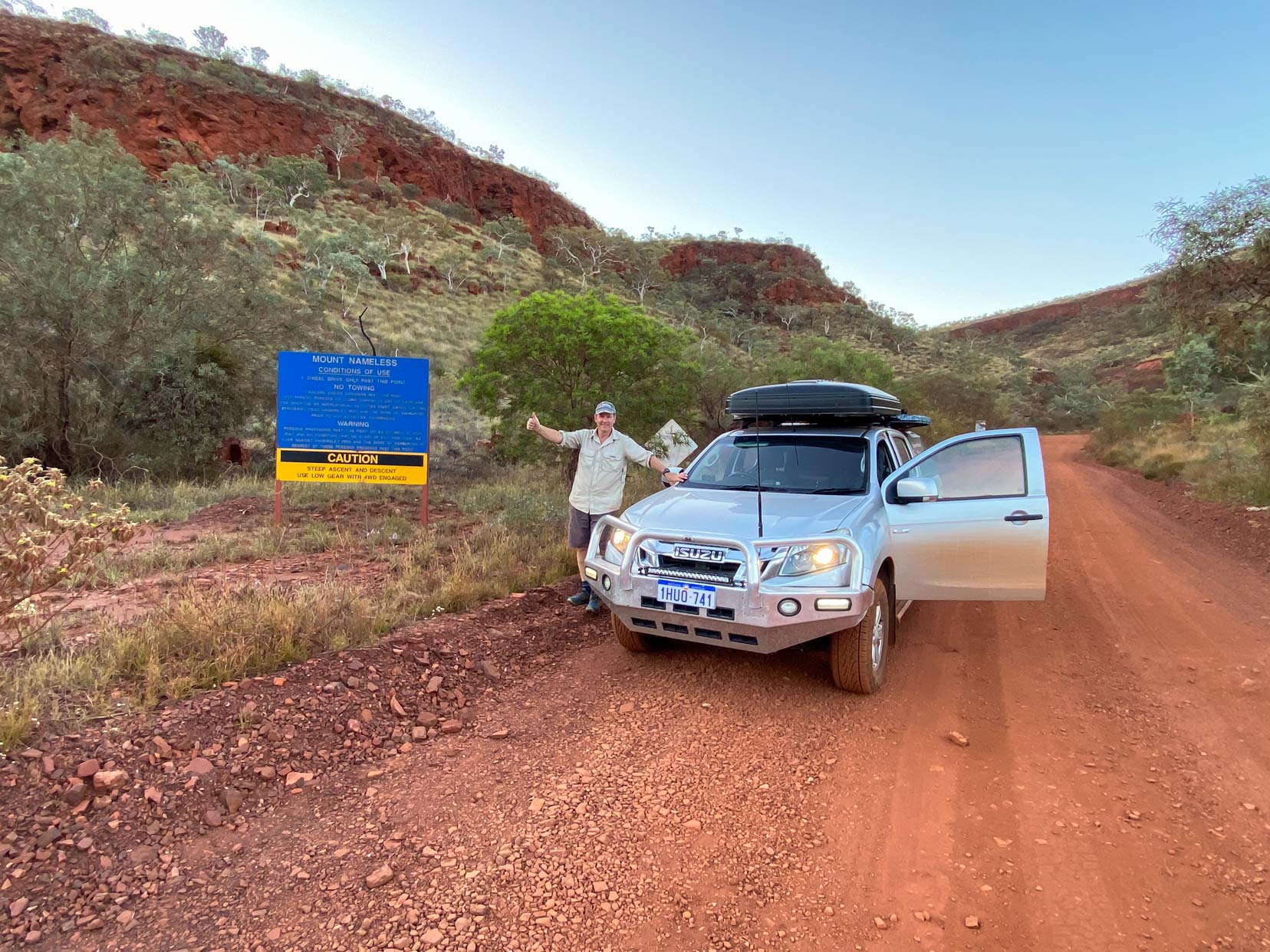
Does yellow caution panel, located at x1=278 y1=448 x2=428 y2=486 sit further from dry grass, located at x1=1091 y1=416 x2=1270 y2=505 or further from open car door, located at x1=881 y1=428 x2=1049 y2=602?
dry grass, located at x1=1091 y1=416 x2=1270 y2=505

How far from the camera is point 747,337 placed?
50219 mm

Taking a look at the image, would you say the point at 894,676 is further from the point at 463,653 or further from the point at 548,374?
the point at 548,374

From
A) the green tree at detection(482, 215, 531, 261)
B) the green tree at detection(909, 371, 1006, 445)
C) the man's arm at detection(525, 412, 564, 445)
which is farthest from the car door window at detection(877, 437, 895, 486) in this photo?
the green tree at detection(482, 215, 531, 261)

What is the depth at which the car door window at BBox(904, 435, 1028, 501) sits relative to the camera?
484 centimetres

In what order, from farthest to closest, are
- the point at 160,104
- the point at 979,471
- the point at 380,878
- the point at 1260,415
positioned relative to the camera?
the point at 160,104
the point at 979,471
the point at 1260,415
the point at 380,878

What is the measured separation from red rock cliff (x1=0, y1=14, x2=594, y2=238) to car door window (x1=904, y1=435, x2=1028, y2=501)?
5045cm

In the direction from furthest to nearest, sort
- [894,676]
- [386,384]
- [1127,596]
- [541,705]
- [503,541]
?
[386,384] < [503,541] < [1127,596] < [894,676] < [541,705]

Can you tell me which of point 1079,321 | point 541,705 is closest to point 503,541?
point 541,705

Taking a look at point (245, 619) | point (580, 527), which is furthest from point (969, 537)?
point (245, 619)

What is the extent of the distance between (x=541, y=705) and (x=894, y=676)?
2.44 meters

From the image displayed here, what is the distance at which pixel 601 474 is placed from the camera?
575 centimetres

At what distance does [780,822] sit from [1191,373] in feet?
133

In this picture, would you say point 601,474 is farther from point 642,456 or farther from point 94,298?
point 94,298

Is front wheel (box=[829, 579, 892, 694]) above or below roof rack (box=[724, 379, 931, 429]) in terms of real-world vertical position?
below
